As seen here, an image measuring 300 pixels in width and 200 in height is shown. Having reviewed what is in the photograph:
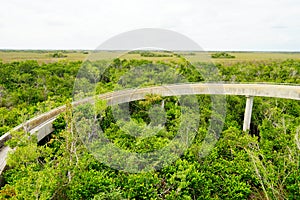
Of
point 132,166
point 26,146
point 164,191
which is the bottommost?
point 164,191

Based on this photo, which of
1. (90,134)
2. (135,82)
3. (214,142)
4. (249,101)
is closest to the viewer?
(90,134)

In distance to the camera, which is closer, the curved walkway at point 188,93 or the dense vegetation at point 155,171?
the dense vegetation at point 155,171

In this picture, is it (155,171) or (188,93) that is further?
(188,93)

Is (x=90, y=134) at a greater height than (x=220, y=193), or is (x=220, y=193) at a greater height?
(x=90, y=134)

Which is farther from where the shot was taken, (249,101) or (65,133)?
(249,101)

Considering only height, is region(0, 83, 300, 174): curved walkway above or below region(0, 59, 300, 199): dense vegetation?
above

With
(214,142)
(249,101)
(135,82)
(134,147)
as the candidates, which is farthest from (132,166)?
(135,82)

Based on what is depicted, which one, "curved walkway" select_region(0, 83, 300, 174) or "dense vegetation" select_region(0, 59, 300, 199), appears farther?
"curved walkway" select_region(0, 83, 300, 174)

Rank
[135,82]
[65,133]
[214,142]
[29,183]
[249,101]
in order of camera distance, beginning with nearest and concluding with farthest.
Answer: [29,183], [65,133], [214,142], [249,101], [135,82]

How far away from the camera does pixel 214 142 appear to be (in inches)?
898

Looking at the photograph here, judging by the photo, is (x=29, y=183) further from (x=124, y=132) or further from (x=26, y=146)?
(x=124, y=132)

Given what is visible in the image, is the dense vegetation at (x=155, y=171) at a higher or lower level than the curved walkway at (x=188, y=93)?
lower

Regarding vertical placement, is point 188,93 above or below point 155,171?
above

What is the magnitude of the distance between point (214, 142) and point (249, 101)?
11391 millimetres
